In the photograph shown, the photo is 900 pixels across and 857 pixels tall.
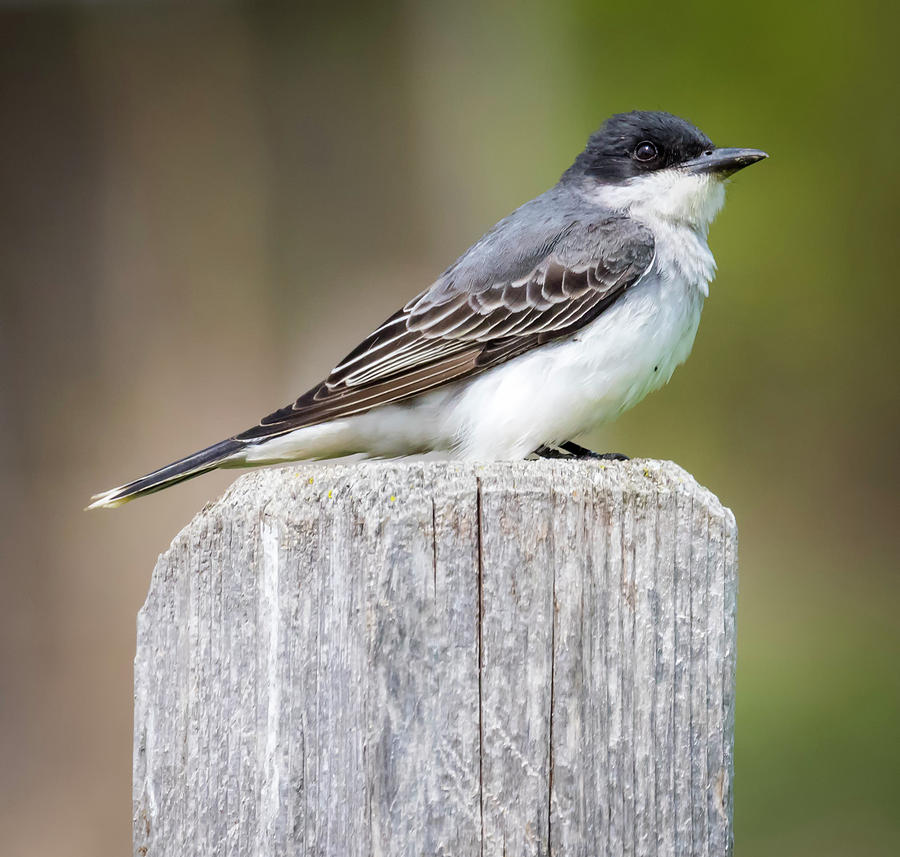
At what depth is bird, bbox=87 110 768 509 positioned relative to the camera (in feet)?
12.1

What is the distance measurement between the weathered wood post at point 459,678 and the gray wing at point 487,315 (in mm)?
1884

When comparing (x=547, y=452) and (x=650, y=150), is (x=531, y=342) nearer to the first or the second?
(x=547, y=452)

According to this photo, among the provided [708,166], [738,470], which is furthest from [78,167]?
[738,470]

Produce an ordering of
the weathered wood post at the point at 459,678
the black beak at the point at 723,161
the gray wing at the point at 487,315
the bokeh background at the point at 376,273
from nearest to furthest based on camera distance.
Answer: the weathered wood post at the point at 459,678, the gray wing at the point at 487,315, the black beak at the point at 723,161, the bokeh background at the point at 376,273

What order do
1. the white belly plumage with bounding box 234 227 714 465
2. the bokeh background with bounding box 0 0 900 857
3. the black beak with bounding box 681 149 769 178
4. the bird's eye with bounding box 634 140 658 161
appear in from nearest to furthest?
the white belly plumage with bounding box 234 227 714 465, the black beak with bounding box 681 149 769 178, the bird's eye with bounding box 634 140 658 161, the bokeh background with bounding box 0 0 900 857

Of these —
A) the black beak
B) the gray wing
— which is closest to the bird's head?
the black beak

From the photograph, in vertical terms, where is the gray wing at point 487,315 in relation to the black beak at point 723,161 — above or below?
below

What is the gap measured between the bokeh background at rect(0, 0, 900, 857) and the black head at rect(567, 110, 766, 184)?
2.90m

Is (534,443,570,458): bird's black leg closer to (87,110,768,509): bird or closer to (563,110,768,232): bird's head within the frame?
(87,110,768,509): bird

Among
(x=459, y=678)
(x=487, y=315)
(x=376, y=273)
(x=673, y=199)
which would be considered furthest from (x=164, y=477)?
(x=376, y=273)

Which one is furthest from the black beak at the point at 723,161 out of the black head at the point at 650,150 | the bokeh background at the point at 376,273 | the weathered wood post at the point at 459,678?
the bokeh background at the point at 376,273

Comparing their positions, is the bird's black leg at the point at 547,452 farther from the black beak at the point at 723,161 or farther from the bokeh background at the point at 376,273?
the bokeh background at the point at 376,273

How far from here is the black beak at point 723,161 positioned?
4000 millimetres

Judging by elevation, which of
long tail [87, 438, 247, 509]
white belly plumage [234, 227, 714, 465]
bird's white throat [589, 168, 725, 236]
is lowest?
long tail [87, 438, 247, 509]
